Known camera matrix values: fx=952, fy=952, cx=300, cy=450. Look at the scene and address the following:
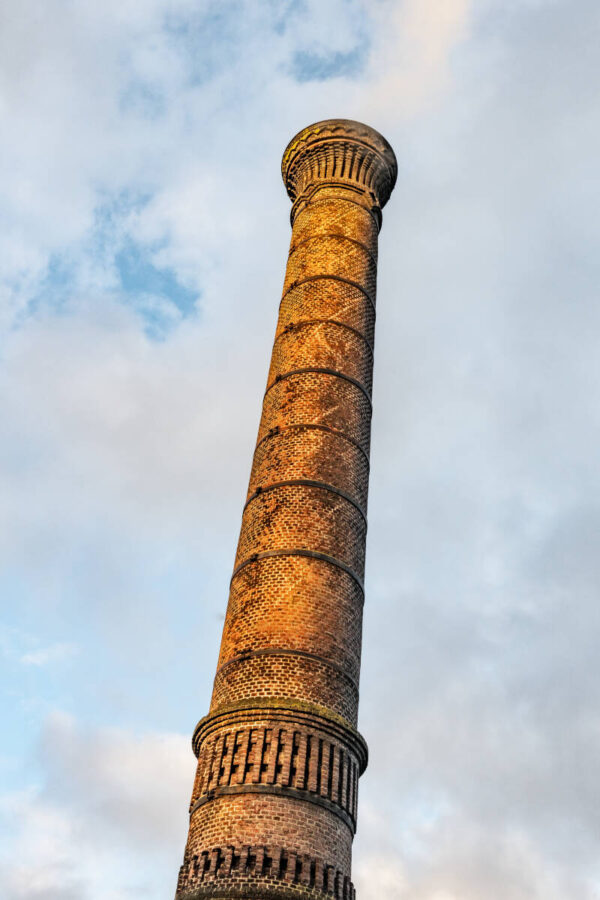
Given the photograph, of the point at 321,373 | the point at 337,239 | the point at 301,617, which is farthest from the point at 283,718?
the point at 337,239

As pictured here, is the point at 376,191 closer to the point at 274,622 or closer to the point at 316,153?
the point at 316,153

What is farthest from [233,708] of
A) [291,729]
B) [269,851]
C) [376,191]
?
[376,191]

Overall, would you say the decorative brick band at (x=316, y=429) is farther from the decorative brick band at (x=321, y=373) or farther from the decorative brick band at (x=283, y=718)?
the decorative brick band at (x=283, y=718)

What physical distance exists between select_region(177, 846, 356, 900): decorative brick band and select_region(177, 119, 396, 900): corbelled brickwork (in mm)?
15

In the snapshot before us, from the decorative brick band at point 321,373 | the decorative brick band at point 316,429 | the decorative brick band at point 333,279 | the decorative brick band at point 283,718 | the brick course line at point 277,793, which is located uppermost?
the decorative brick band at point 333,279

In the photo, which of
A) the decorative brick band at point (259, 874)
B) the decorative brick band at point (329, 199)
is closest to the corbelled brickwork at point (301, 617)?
the decorative brick band at point (259, 874)

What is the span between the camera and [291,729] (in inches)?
458

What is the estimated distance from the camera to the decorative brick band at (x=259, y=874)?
10500mm

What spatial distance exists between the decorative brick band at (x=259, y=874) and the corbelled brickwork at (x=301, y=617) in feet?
0.05

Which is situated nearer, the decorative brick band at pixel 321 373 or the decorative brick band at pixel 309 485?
the decorative brick band at pixel 309 485

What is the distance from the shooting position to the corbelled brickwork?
36.0 feet

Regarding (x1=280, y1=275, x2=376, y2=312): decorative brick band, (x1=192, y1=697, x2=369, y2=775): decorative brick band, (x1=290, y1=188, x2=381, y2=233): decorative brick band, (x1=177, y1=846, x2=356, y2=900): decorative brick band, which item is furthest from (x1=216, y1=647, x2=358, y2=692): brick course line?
(x1=290, y1=188, x2=381, y2=233): decorative brick band

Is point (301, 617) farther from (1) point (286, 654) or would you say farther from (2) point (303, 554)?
(2) point (303, 554)

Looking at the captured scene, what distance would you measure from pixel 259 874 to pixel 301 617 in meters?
3.24
